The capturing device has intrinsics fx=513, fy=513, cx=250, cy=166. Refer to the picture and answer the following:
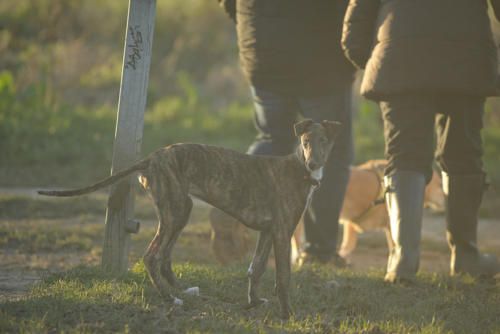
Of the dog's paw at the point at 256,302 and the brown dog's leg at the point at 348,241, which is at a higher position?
the dog's paw at the point at 256,302

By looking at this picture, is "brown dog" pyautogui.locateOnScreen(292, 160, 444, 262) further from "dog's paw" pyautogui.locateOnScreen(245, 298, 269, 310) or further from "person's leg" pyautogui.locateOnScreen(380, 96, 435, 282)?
"dog's paw" pyautogui.locateOnScreen(245, 298, 269, 310)

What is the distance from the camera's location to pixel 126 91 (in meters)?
3.62

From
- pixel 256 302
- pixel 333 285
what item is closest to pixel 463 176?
pixel 333 285

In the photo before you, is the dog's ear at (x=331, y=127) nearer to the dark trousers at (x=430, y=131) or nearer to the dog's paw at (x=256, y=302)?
the dark trousers at (x=430, y=131)

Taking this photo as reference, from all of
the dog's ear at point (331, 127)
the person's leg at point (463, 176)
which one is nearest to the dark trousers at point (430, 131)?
the person's leg at point (463, 176)

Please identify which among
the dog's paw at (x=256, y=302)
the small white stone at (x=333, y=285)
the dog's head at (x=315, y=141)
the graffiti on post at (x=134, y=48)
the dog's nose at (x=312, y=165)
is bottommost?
the small white stone at (x=333, y=285)

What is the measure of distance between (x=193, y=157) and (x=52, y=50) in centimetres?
1273

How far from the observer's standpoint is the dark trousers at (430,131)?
3863mm

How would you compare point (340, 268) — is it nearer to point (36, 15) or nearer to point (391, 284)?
point (391, 284)

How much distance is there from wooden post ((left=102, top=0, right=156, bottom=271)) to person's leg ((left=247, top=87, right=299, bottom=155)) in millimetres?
1184

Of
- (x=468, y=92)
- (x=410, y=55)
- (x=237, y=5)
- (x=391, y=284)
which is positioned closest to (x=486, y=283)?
(x=391, y=284)

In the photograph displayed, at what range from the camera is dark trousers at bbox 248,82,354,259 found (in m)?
4.40

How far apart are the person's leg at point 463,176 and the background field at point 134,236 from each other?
0.72ft

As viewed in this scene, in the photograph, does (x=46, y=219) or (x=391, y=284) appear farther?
(x=46, y=219)
